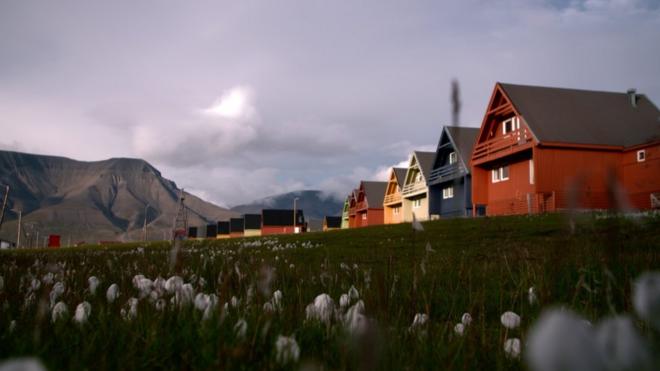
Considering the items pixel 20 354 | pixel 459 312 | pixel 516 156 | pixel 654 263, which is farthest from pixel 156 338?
pixel 516 156

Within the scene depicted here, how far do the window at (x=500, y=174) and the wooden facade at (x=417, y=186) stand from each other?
37.4 ft

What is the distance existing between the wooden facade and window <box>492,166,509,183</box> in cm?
1141

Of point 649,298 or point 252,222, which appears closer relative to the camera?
point 649,298

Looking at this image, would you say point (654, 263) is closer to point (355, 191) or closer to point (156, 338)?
point (156, 338)

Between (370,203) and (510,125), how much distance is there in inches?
1387

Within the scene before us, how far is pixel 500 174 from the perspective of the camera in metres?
35.9

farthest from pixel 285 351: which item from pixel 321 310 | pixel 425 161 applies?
pixel 425 161

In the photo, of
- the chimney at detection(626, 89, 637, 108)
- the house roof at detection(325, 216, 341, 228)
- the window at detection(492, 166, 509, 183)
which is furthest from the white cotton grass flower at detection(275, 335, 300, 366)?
the house roof at detection(325, 216, 341, 228)

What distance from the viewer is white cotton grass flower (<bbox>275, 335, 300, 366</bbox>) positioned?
1.81m

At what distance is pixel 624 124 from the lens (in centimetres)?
3238

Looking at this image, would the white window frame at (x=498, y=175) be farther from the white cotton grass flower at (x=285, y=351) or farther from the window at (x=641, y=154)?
the white cotton grass flower at (x=285, y=351)

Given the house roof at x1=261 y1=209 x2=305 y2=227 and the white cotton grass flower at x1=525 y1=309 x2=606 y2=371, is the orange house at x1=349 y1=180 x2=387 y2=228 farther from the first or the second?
the white cotton grass flower at x1=525 y1=309 x2=606 y2=371

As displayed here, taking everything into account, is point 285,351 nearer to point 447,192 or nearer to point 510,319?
point 510,319

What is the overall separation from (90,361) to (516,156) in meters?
34.3
